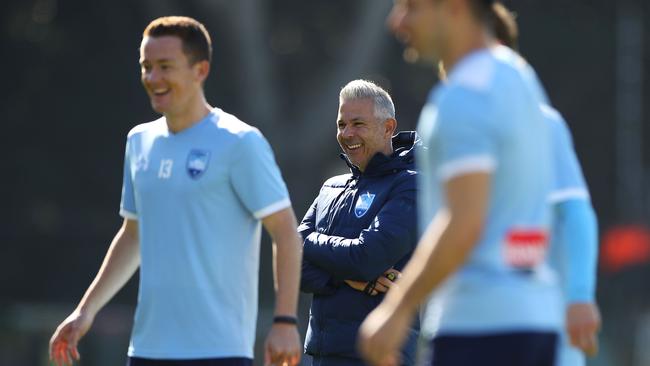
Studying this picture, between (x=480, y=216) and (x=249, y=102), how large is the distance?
2328cm

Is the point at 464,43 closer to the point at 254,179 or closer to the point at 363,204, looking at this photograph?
the point at 254,179

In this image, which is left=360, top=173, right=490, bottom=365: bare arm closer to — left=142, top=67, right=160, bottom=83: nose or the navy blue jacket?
→ left=142, top=67, right=160, bottom=83: nose

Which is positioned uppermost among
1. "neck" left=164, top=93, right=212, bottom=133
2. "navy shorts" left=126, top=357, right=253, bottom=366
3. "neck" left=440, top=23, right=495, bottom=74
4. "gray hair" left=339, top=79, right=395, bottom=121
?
"neck" left=440, top=23, right=495, bottom=74

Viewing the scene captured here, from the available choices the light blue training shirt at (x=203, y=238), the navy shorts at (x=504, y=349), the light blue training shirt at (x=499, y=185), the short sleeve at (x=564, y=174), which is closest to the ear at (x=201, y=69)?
the light blue training shirt at (x=203, y=238)

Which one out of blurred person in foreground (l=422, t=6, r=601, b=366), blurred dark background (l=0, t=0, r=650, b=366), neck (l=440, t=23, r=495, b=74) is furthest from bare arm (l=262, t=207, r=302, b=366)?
blurred dark background (l=0, t=0, r=650, b=366)

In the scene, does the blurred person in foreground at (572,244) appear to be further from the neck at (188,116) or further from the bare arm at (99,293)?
the bare arm at (99,293)

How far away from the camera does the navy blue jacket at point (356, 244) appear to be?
6.43 metres

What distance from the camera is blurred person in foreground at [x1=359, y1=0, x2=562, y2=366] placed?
3863 mm

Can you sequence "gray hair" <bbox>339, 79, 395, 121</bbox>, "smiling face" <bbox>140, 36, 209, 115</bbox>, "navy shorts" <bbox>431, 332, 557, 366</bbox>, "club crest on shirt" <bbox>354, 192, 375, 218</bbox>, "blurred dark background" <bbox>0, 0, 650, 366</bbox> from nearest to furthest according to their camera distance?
1. "navy shorts" <bbox>431, 332, 557, 366</bbox>
2. "smiling face" <bbox>140, 36, 209, 115</bbox>
3. "club crest on shirt" <bbox>354, 192, 375, 218</bbox>
4. "gray hair" <bbox>339, 79, 395, 121</bbox>
5. "blurred dark background" <bbox>0, 0, 650, 366</bbox>

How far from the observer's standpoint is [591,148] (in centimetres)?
2780

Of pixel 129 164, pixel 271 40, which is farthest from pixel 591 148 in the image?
pixel 129 164

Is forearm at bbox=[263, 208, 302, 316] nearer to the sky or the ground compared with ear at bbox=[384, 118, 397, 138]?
nearer to the ground

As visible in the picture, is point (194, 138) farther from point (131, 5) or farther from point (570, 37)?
point (570, 37)

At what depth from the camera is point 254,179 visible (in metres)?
5.25
